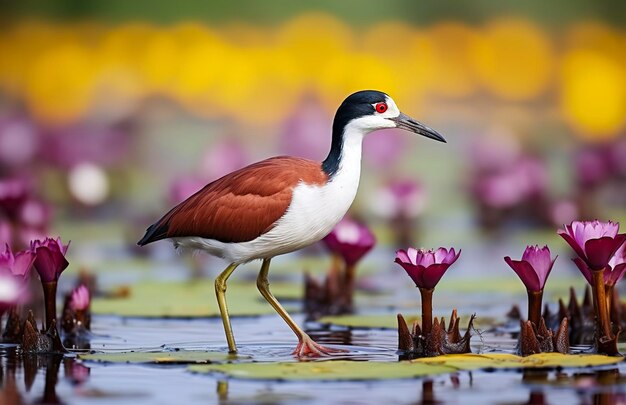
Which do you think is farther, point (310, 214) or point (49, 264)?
point (310, 214)

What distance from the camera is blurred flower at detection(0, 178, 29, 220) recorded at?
13.1m

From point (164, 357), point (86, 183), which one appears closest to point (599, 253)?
point (164, 357)

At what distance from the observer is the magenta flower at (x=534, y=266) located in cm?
956

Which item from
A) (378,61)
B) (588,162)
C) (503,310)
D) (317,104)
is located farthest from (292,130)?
(503,310)

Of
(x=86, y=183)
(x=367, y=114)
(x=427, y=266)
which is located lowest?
(x=427, y=266)

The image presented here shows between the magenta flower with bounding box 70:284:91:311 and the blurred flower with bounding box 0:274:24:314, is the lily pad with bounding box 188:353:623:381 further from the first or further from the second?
the magenta flower with bounding box 70:284:91:311

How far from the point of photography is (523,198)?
18422 mm

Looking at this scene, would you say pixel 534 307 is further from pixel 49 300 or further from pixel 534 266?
pixel 49 300

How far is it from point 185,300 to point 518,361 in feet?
13.9

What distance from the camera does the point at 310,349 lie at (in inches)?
395

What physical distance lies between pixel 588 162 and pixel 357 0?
1543 cm

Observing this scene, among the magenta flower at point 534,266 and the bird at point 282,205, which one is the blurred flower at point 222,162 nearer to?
the bird at point 282,205

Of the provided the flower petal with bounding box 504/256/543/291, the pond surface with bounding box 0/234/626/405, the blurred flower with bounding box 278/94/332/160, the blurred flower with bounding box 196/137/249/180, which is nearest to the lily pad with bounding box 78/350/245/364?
the pond surface with bounding box 0/234/626/405

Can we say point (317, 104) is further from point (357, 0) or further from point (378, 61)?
point (357, 0)
